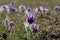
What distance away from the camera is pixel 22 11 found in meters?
5.91

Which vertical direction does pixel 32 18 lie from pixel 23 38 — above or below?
above

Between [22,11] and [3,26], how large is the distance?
1751mm

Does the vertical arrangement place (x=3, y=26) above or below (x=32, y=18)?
below

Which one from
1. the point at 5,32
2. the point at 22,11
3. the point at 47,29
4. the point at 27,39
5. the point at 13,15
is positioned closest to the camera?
the point at 27,39

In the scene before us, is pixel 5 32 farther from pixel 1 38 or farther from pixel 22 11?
pixel 22 11

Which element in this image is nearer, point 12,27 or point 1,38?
point 1,38

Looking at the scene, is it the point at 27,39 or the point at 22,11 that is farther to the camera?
the point at 22,11

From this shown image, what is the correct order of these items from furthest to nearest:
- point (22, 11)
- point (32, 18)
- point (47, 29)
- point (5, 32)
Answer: point (22, 11) < point (47, 29) < point (5, 32) < point (32, 18)

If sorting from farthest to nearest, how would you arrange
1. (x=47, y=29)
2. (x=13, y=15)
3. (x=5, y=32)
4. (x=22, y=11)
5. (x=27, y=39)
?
(x=22, y=11) < (x=13, y=15) < (x=47, y=29) < (x=5, y=32) < (x=27, y=39)

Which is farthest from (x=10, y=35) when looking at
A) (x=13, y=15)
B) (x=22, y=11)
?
(x=22, y=11)

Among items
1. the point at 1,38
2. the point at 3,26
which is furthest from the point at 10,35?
the point at 3,26

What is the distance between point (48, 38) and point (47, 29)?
13.4 inches

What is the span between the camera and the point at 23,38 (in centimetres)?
394

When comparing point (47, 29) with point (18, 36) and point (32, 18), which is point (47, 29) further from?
point (32, 18)
